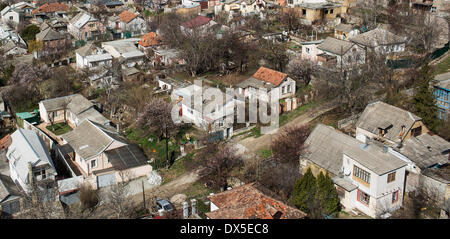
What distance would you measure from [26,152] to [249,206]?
14511mm

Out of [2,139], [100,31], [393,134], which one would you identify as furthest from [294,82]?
[100,31]

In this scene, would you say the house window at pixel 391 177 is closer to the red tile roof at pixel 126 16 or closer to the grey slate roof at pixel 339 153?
the grey slate roof at pixel 339 153

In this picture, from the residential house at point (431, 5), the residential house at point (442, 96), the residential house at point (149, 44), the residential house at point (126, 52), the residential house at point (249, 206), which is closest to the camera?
the residential house at point (249, 206)

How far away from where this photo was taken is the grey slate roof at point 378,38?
36344 mm

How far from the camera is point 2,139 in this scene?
31766 millimetres

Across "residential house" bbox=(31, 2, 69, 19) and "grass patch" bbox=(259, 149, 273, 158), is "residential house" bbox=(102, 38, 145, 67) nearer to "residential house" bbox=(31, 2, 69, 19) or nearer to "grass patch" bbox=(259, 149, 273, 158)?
"residential house" bbox=(31, 2, 69, 19)

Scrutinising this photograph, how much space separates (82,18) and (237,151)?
32.9 m

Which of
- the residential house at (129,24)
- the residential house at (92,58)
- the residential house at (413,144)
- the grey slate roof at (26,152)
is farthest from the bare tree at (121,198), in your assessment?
the residential house at (129,24)

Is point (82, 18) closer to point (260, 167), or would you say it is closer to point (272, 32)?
point (272, 32)

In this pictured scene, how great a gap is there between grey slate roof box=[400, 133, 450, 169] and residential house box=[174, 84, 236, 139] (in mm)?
10033

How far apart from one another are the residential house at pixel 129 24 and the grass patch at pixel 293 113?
26246 millimetres

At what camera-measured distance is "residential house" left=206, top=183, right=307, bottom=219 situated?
17266 millimetres

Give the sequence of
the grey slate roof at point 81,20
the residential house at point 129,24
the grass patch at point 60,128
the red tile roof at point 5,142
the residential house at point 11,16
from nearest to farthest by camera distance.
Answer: the red tile roof at point 5,142 → the grass patch at point 60,128 → the grey slate roof at point 81,20 → the residential house at point 129,24 → the residential house at point 11,16
